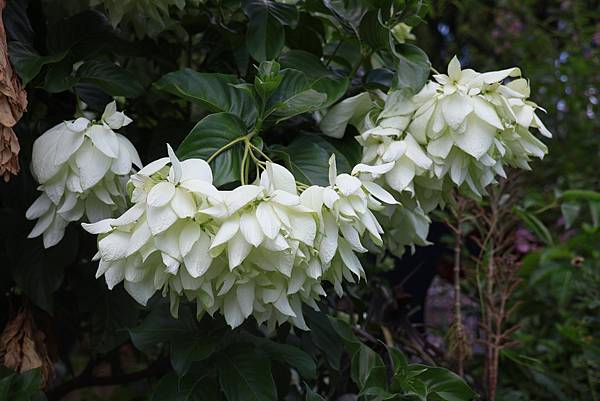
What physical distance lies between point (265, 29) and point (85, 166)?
0.26 m

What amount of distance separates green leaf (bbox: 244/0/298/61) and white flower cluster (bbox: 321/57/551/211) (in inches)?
5.8

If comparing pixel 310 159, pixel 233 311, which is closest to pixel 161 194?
pixel 233 311

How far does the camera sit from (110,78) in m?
0.83

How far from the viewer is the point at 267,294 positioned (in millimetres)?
641

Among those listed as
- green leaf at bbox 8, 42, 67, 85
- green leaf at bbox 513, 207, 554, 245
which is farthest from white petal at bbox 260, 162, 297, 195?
green leaf at bbox 513, 207, 554, 245

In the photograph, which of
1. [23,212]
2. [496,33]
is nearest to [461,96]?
[23,212]

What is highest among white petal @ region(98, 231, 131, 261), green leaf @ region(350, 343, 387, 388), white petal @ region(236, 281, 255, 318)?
white petal @ region(98, 231, 131, 261)

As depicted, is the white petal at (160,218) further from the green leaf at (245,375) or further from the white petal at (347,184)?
the green leaf at (245,375)

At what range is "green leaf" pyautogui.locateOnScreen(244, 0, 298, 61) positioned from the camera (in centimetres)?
84

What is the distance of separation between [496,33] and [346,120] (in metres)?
2.16

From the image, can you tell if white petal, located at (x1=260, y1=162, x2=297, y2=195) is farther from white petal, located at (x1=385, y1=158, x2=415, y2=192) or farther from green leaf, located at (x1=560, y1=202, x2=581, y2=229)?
green leaf, located at (x1=560, y1=202, x2=581, y2=229)

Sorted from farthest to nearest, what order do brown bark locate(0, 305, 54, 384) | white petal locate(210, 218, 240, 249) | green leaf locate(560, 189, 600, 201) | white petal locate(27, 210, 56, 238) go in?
green leaf locate(560, 189, 600, 201), brown bark locate(0, 305, 54, 384), white petal locate(27, 210, 56, 238), white petal locate(210, 218, 240, 249)

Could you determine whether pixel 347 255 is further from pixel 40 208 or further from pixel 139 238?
pixel 40 208

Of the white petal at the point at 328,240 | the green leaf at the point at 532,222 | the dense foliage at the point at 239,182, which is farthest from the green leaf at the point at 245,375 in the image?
the green leaf at the point at 532,222
